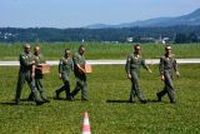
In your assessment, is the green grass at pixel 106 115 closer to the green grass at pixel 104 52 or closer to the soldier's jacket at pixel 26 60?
the soldier's jacket at pixel 26 60

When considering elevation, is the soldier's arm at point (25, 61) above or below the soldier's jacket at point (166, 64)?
above

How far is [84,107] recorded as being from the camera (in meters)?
23.0

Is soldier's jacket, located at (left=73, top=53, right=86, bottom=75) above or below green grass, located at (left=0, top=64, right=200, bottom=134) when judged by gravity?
above

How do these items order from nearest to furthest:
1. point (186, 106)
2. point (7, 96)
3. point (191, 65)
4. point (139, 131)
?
point (139, 131) < point (186, 106) < point (7, 96) < point (191, 65)

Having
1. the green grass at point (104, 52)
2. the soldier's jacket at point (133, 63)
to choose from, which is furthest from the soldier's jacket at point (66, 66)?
the green grass at point (104, 52)

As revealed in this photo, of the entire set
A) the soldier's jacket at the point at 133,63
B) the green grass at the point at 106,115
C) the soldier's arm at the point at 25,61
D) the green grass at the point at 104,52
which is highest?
the soldier's arm at the point at 25,61

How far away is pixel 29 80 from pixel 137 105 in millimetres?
3655

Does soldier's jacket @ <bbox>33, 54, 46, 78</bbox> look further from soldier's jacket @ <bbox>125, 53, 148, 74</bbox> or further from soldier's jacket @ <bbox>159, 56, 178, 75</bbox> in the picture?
soldier's jacket @ <bbox>159, 56, 178, 75</bbox>

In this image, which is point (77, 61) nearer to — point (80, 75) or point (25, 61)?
point (80, 75)

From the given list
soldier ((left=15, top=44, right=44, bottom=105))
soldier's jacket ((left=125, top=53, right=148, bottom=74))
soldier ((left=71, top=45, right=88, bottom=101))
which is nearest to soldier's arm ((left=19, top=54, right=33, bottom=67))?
soldier ((left=15, top=44, right=44, bottom=105))

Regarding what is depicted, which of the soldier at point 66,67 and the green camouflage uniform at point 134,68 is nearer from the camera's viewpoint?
the green camouflage uniform at point 134,68

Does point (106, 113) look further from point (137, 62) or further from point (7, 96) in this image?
point (7, 96)

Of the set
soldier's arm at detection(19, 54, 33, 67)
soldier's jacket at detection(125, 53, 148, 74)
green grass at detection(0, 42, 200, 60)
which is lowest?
green grass at detection(0, 42, 200, 60)

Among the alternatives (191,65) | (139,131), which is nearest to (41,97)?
(139,131)
